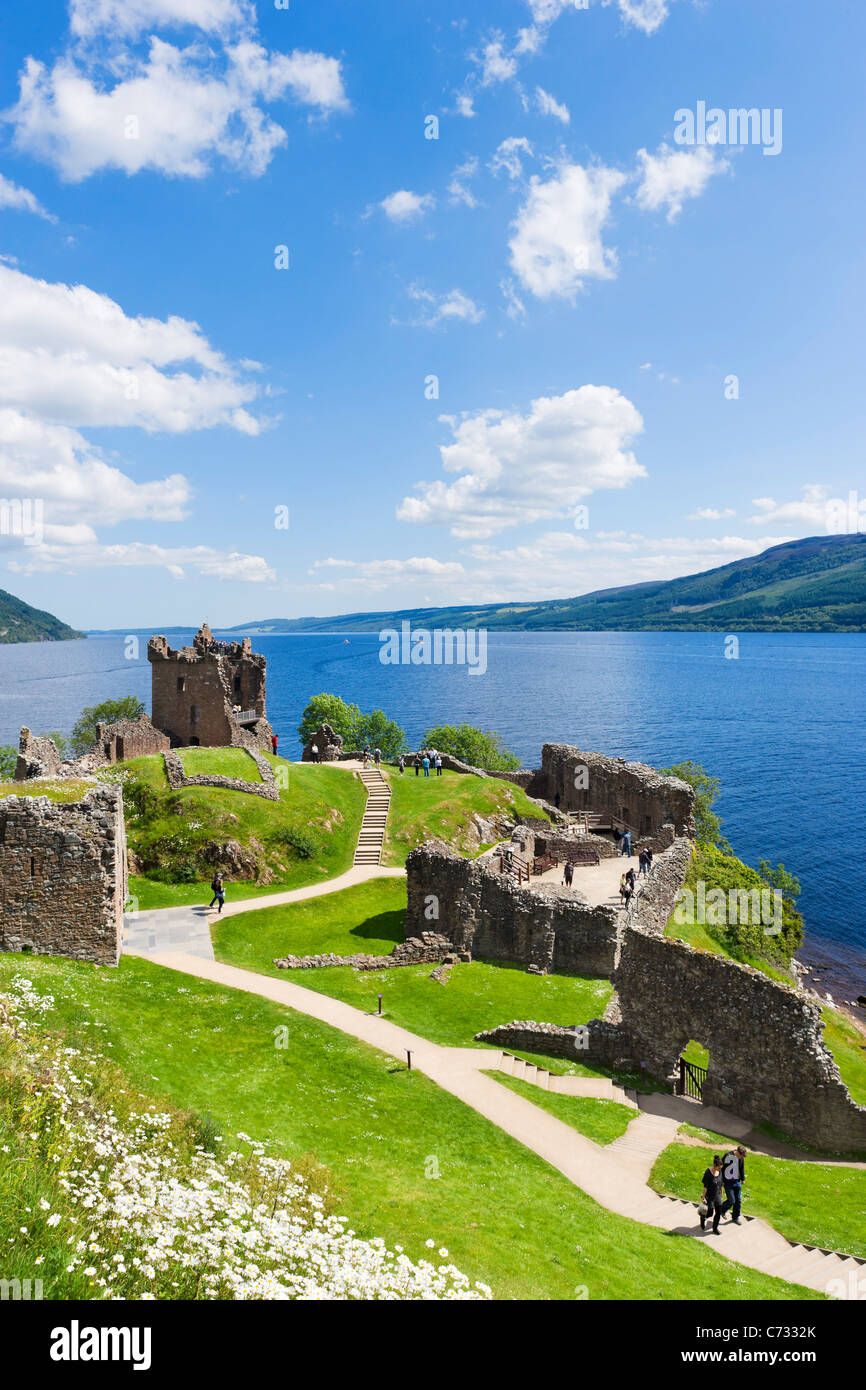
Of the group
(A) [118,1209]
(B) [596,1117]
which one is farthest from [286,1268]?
(B) [596,1117]

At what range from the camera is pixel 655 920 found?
35.3 meters

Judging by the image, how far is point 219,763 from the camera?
1885 inches

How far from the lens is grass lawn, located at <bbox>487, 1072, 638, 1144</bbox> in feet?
70.5

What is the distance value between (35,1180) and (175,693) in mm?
51018

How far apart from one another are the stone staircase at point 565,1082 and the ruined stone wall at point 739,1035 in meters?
2.17

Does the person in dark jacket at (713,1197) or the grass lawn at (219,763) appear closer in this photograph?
the person in dark jacket at (713,1197)

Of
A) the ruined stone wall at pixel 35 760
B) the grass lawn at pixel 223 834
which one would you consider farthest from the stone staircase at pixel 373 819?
the ruined stone wall at pixel 35 760

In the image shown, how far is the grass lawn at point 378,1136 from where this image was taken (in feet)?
45.4

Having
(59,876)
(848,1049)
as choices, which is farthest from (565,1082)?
(848,1049)

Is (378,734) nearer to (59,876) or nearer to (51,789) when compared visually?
(51,789)

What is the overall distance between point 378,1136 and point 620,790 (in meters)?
42.1

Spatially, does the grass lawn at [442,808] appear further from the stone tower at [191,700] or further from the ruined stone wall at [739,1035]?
the ruined stone wall at [739,1035]
